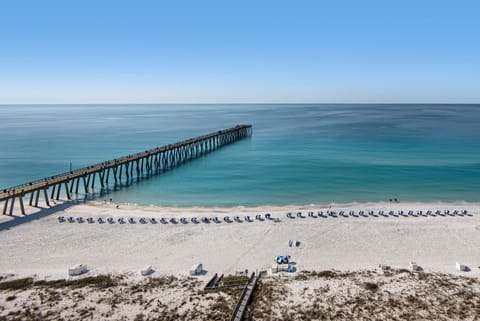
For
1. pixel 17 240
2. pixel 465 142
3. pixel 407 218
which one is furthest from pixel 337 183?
pixel 465 142

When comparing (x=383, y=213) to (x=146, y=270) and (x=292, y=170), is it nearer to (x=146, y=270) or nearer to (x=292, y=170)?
(x=292, y=170)

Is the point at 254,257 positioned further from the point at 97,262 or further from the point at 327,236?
the point at 97,262

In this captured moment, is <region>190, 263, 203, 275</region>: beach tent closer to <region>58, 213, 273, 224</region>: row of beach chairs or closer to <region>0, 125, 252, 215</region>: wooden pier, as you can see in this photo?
<region>58, 213, 273, 224</region>: row of beach chairs

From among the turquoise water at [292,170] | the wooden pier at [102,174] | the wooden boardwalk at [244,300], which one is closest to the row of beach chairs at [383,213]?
the turquoise water at [292,170]

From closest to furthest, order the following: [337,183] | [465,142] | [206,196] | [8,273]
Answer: [8,273] < [206,196] < [337,183] < [465,142]

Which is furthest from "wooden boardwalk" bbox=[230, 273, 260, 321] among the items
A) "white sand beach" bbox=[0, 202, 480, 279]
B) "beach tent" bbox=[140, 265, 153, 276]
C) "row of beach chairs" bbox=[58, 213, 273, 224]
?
"row of beach chairs" bbox=[58, 213, 273, 224]

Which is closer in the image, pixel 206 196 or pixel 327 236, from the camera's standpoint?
pixel 327 236

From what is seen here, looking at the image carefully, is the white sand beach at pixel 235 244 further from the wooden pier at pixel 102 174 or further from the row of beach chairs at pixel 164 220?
the wooden pier at pixel 102 174
